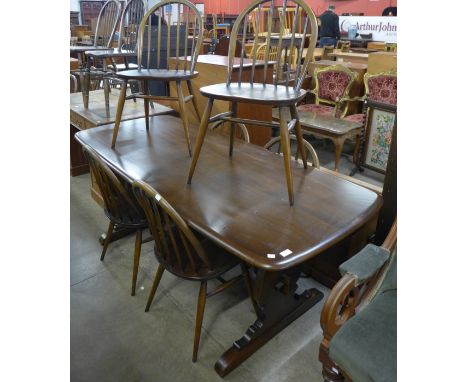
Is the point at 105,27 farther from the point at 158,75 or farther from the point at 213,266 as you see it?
the point at 213,266

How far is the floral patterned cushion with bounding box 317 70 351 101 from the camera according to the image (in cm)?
404

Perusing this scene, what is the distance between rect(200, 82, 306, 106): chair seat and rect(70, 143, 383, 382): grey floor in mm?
1078

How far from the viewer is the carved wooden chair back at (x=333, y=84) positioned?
13.1 feet

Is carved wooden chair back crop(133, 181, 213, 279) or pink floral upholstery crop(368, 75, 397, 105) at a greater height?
pink floral upholstery crop(368, 75, 397, 105)

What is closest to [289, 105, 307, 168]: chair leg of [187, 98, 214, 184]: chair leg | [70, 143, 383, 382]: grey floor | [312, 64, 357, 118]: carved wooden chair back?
[187, 98, 214, 184]: chair leg

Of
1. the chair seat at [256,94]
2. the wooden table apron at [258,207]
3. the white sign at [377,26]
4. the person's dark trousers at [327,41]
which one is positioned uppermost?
the white sign at [377,26]

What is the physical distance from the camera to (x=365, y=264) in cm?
125

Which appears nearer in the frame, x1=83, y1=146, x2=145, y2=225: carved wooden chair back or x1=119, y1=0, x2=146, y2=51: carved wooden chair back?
x1=83, y1=146, x2=145, y2=225: carved wooden chair back

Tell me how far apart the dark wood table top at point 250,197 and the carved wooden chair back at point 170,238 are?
0.20 ft

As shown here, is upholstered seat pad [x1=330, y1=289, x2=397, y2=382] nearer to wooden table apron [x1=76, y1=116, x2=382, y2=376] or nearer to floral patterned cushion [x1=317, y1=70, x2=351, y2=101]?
wooden table apron [x1=76, y1=116, x2=382, y2=376]

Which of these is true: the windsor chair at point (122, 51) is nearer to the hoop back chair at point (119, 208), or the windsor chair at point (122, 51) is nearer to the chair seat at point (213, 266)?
the hoop back chair at point (119, 208)

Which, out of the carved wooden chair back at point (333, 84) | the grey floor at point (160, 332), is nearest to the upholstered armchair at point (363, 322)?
the grey floor at point (160, 332)

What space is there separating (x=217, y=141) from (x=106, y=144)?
0.64 m
